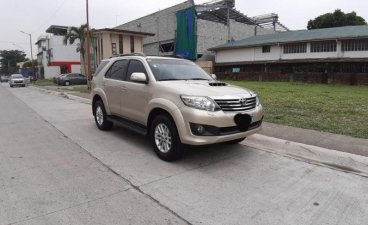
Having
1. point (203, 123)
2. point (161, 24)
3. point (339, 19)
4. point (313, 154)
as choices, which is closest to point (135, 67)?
point (203, 123)

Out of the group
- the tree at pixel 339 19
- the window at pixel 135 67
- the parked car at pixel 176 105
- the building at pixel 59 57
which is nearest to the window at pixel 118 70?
the parked car at pixel 176 105

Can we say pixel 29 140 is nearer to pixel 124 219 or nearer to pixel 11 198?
pixel 11 198

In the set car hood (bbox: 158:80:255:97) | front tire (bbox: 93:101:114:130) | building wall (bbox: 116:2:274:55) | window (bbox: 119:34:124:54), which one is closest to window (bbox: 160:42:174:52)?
building wall (bbox: 116:2:274:55)

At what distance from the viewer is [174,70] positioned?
622 cm

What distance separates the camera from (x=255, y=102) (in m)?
5.57

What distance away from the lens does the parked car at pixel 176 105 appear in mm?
4812

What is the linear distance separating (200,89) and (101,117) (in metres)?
3.62

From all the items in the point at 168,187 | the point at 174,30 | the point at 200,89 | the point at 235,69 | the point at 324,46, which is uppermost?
the point at 174,30

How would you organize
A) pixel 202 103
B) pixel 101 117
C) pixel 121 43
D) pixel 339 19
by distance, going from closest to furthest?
pixel 202 103
pixel 101 117
pixel 121 43
pixel 339 19

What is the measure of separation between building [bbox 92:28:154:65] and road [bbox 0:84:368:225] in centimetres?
3380

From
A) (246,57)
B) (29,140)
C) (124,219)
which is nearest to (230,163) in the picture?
(124,219)

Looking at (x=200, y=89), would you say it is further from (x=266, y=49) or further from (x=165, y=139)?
(x=266, y=49)

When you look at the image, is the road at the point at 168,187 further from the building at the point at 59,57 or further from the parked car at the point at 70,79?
the building at the point at 59,57

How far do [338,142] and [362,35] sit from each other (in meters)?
24.7
